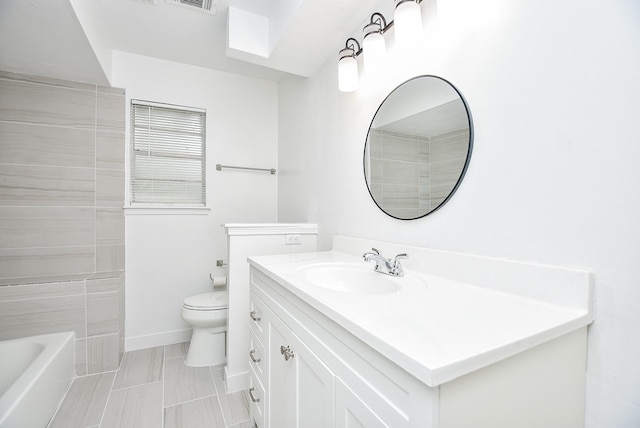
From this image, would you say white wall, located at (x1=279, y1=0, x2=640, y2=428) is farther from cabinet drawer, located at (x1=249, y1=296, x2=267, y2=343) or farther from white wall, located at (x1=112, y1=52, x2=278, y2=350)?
white wall, located at (x1=112, y1=52, x2=278, y2=350)

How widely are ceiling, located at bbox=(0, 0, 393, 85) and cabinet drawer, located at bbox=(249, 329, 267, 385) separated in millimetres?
1632

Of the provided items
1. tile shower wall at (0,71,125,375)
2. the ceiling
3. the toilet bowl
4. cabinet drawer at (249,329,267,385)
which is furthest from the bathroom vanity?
tile shower wall at (0,71,125,375)

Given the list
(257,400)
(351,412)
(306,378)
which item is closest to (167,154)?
(257,400)

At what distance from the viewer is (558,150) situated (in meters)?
0.75

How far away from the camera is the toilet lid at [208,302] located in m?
2.02

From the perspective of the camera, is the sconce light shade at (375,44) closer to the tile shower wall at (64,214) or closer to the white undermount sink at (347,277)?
the white undermount sink at (347,277)

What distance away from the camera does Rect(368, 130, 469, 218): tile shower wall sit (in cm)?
105

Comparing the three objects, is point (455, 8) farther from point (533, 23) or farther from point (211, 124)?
point (211, 124)

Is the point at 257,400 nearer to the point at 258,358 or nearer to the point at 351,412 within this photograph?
the point at 258,358

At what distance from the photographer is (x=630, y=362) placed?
631mm

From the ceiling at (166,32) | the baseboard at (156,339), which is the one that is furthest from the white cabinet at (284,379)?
the ceiling at (166,32)

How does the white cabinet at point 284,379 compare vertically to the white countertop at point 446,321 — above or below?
below

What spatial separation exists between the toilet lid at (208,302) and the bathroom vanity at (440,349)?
108cm

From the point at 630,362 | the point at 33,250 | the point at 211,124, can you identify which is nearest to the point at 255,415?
the point at 630,362
